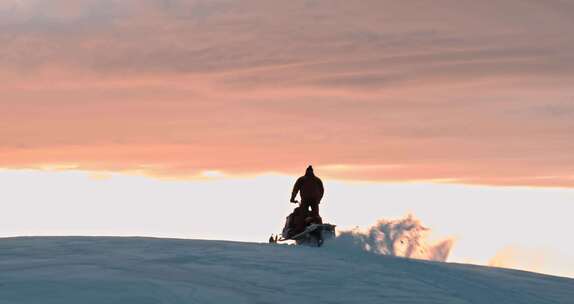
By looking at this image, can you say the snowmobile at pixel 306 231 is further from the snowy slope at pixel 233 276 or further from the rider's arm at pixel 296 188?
the snowy slope at pixel 233 276

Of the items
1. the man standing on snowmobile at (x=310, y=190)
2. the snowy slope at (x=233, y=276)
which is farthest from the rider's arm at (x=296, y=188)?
the snowy slope at (x=233, y=276)

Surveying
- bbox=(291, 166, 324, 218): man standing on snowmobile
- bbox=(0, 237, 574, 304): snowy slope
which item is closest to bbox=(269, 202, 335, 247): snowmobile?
bbox=(291, 166, 324, 218): man standing on snowmobile

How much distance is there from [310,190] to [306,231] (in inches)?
66.5

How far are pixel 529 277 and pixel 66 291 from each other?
10.6 metres

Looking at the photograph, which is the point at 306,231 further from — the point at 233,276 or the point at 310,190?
the point at 233,276

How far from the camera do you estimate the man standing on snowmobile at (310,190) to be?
25094 millimetres

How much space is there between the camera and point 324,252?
17.0m

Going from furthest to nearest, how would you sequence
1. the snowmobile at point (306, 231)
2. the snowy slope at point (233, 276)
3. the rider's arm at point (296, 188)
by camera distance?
1. the rider's arm at point (296, 188)
2. the snowmobile at point (306, 231)
3. the snowy slope at point (233, 276)

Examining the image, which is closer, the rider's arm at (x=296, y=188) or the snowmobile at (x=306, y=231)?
the snowmobile at (x=306, y=231)

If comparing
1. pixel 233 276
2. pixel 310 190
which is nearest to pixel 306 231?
pixel 310 190

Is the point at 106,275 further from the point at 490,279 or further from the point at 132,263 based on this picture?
the point at 490,279

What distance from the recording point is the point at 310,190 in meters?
25.1

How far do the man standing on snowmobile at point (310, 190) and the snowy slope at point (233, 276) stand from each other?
6.80 metres

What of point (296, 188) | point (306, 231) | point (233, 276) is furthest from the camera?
point (296, 188)
